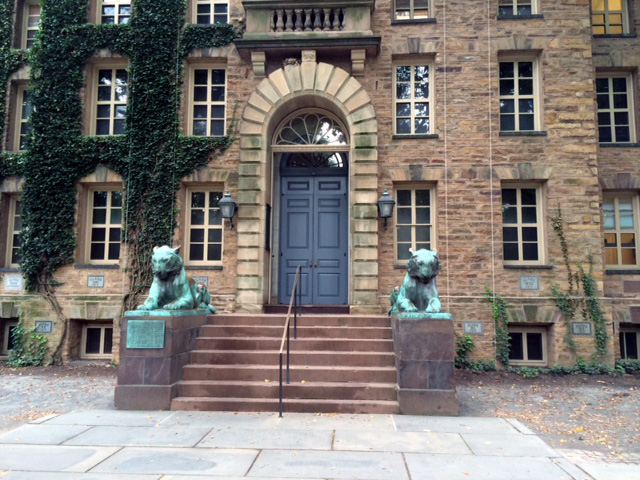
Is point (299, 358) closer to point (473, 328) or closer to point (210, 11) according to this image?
point (473, 328)

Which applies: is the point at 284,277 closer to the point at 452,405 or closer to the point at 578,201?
the point at 452,405

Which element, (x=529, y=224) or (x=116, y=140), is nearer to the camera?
(x=529, y=224)

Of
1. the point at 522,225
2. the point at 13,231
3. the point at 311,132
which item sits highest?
the point at 311,132

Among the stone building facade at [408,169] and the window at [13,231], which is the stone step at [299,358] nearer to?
the stone building facade at [408,169]

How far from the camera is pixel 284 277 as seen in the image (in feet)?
40.2

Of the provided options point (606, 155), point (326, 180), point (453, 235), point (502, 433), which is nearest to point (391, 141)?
point (326, 180)

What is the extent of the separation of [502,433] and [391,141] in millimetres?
7304

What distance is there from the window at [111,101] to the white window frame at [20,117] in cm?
190

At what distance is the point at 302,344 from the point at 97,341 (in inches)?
244

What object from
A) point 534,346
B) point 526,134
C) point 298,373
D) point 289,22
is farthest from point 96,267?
point 526,134

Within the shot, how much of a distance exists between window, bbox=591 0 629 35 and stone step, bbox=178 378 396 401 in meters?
11.1

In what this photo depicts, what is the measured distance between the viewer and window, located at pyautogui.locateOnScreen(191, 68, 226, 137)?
12484 millimetres

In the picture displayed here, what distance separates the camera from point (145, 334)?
7.73 m

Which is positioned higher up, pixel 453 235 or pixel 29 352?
pixel 453 235
